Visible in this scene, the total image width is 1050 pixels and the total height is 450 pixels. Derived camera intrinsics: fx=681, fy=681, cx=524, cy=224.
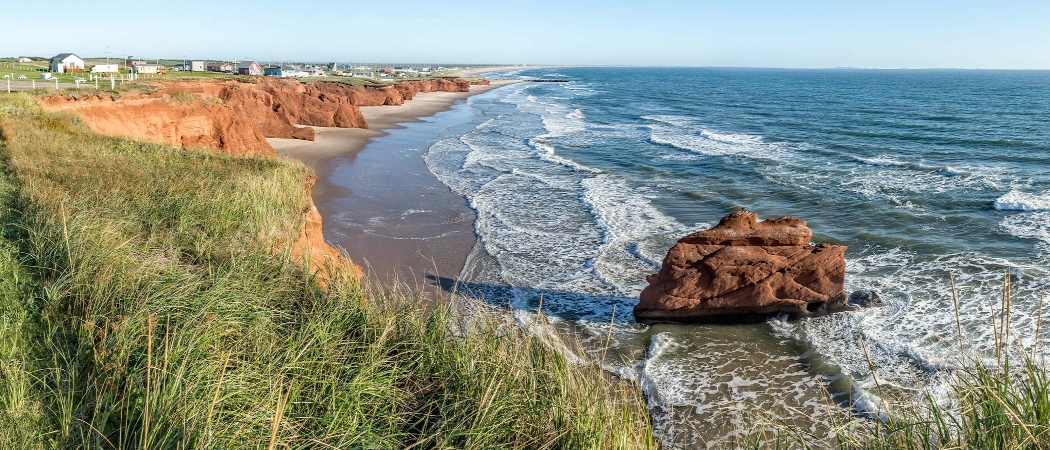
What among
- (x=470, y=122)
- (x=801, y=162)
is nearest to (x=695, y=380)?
(x=801, y=162)

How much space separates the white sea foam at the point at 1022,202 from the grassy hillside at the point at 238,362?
65.6 feet

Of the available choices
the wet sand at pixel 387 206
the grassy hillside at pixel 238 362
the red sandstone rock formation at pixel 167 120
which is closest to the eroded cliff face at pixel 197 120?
the red sandstone rock formation at pixel 167 120

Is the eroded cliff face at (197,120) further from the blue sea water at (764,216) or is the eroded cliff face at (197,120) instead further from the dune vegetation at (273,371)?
the blue sea water at (764,216)

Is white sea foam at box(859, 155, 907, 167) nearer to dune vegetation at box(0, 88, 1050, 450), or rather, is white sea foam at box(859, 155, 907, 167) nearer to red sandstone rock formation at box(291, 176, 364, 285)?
dune vegetation at box(0, 88, 1050, 450)

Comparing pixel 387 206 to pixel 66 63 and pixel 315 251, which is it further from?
pixel 66 63

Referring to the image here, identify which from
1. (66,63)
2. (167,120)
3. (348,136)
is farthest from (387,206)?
(66,63)

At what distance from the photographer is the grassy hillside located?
4766 mm

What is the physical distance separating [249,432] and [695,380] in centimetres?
742

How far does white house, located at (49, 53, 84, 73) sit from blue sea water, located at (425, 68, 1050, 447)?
133 feet

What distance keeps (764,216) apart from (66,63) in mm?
66788

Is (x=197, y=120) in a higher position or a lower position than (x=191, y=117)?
lower

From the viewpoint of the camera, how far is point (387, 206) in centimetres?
2219

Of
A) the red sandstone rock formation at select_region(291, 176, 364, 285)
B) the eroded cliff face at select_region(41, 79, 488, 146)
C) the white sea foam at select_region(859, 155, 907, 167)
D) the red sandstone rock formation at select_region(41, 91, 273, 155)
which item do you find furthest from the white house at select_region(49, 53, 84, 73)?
the white sea foam at select_region(859, 155, 907, 167)

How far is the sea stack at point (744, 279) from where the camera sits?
1260cm
